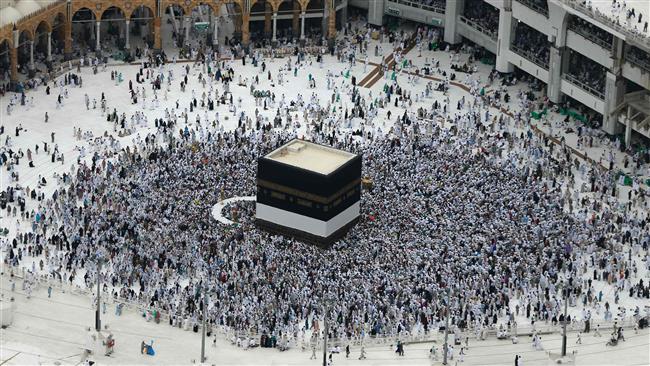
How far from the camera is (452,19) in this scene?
17562 centimetres

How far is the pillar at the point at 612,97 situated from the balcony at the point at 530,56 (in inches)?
403

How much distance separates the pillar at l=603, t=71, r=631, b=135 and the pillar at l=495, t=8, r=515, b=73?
14.9 meters

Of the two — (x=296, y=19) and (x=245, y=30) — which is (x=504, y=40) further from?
(x=245, y=30)

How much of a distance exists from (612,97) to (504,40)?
17.3 m

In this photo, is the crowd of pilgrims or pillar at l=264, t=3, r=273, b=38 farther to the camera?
pillar at l=264, t=3, r=273, b=38

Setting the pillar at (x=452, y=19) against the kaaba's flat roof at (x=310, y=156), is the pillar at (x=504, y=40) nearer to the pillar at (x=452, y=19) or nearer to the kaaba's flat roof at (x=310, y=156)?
the pillar at (x=452, y=19)

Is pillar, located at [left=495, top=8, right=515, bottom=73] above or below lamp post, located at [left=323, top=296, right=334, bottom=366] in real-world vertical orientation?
above

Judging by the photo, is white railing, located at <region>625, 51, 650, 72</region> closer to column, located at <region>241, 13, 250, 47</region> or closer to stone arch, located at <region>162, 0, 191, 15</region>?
column, located at <region>241, 13, 250, 47</region>

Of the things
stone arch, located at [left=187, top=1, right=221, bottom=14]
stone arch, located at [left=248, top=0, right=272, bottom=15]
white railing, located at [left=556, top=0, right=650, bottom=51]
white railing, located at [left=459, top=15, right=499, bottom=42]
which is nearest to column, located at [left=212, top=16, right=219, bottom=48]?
stone arch, located at [left=187, top=1, right=221, bottom=14]

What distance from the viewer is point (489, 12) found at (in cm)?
17462

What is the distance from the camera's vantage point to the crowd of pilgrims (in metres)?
125

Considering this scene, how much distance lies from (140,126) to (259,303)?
36.1m

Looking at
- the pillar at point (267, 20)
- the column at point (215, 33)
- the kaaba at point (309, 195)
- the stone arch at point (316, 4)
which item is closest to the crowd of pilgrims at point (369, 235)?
the kaaba at point (309, 195)

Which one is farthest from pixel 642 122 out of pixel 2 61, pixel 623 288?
pixel 2 61
